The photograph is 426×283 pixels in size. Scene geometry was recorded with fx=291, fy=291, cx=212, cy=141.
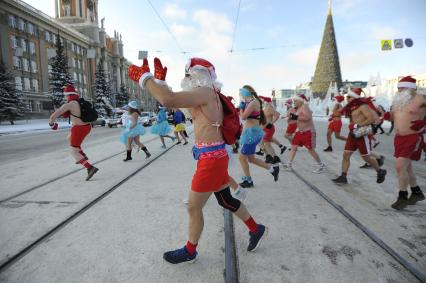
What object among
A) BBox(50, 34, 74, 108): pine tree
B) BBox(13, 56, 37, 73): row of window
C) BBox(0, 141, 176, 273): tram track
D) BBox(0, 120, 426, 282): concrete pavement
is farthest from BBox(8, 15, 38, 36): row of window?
BBox(0, 120, 426, 282): concrete pavement

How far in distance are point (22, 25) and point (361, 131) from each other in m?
52.5

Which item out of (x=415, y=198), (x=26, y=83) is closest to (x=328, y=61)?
(x=26, y=83)

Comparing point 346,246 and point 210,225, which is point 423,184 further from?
point 210,225

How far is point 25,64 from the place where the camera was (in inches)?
1711

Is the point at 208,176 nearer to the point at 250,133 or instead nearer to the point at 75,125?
the point at 250,133

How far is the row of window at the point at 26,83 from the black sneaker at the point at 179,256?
46.8 meters

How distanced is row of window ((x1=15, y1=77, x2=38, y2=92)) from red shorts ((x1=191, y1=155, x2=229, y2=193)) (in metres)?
46.8

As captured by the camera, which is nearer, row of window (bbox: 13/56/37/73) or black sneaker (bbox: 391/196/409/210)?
black sneaker (bbox: 391/196/409/210)

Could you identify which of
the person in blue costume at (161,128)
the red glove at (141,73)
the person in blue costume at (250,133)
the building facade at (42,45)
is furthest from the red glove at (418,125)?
the building facade at (42,45)

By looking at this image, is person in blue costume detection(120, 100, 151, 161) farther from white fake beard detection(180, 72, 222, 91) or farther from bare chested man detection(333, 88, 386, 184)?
white fake beard detection(180, 72, 222, 91)

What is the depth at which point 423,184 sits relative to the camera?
17.3ft

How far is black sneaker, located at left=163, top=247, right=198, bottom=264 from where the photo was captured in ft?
8.54

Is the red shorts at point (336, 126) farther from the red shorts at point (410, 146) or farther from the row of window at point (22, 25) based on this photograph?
the row of window at point (22, 25)

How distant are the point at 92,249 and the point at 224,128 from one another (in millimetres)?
1773
